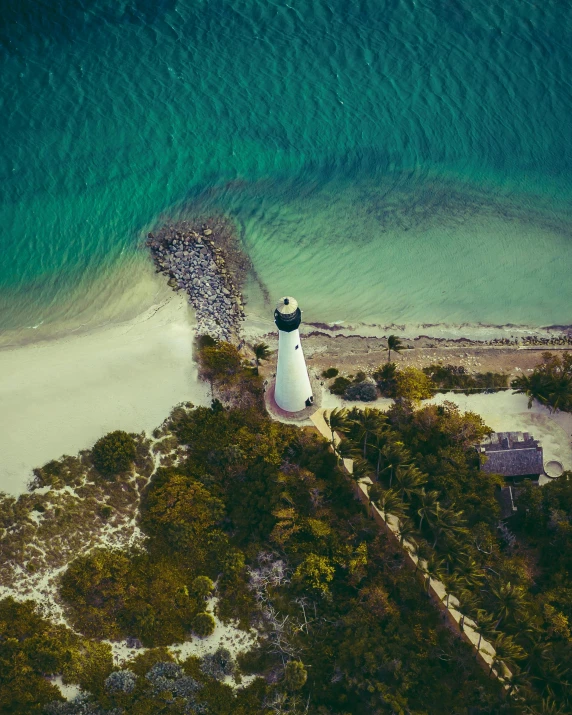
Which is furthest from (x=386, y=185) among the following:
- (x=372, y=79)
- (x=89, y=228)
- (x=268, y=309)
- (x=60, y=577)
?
(x=60, y=577)

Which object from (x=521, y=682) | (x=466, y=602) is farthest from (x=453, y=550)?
(x=521, y=682)

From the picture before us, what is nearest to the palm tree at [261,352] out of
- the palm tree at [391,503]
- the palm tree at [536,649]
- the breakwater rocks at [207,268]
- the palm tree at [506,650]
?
the breakwater rocks at [207,268]

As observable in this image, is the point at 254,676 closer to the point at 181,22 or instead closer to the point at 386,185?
the point at 386,185

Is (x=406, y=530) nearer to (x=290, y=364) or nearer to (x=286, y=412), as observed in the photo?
(x=286, y=412)

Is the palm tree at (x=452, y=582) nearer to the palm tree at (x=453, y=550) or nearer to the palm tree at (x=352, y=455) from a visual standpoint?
the palm tree at (x=453, y=550)

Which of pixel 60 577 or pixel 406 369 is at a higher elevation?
pixel 406 369

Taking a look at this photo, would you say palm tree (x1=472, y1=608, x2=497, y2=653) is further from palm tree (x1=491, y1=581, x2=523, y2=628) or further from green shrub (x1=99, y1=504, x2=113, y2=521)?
green shrub (x1=99, y1=504, x2=113, y2=521)
